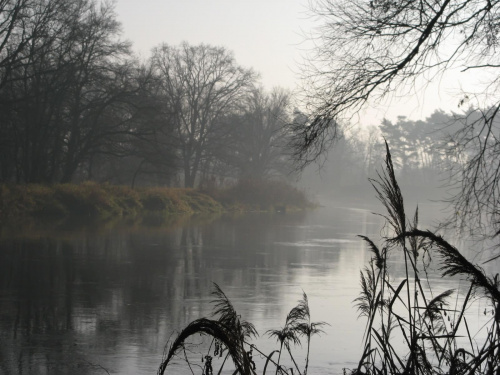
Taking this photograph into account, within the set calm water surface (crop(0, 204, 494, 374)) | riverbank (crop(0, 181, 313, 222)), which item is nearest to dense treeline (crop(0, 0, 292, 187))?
riverbank (crop(0, 181, 313, 222))

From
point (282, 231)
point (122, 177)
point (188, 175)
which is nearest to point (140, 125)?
point (122, 177)

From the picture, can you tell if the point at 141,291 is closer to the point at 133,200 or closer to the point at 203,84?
the point at 133,200

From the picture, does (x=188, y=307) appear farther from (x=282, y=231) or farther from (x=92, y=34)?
(x=92, y=34)

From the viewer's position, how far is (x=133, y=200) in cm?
4075

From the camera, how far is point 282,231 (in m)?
31.9

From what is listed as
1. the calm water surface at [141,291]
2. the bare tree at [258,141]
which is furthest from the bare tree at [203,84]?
the calm water surface at [141,291]

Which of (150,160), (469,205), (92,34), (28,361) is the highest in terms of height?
(92,34)

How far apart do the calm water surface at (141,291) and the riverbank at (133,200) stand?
6.74 m

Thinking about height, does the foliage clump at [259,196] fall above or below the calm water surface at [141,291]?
above

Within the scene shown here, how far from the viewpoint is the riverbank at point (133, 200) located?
32.2 meters

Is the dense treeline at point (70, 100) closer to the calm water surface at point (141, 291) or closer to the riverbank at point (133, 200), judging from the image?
the riverbank at point (133, 200)

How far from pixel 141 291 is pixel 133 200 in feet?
92.2

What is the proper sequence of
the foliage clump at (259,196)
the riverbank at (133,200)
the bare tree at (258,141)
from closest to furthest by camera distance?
the riverbank at (133,200) < the foliage clump at (259,196) < the bare tree at (258,141)

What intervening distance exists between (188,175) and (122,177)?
11.1 meters
